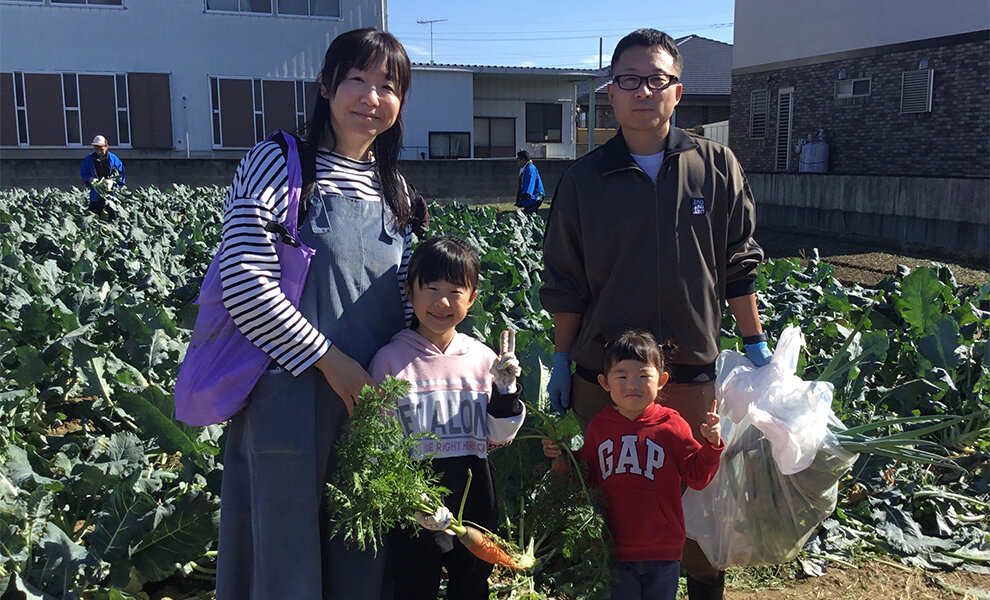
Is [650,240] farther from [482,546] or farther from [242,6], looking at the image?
[242,6]

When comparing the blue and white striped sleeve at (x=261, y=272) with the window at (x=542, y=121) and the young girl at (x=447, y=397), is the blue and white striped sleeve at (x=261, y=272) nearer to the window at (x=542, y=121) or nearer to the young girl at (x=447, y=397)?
the young girl at (x=447, y=397)

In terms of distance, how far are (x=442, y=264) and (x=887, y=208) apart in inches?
607

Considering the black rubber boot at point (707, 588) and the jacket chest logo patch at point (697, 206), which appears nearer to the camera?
the jacket chest logo patch at point (697, 206)

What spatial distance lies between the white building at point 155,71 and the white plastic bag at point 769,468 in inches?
965

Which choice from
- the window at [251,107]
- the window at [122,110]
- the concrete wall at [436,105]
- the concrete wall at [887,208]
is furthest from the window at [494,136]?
the concrete wall at [887,208]

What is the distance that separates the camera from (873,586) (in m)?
3.49

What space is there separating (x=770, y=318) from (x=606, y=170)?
9.73 ft

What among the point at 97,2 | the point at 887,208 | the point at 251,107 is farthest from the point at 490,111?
the point at 887,208

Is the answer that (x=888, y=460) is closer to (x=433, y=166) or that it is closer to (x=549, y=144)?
(x=433, y=166)

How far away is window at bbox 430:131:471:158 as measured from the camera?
97.0 feet

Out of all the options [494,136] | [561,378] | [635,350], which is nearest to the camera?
[635,350]

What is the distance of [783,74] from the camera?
23.6 metres

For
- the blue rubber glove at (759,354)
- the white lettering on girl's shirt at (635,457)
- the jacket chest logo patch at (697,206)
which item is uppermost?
the jacket chest logo patch at (697,206)

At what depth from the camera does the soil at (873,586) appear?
340cm
